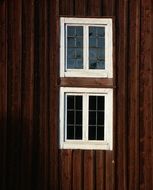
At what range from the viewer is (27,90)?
38.5 ft

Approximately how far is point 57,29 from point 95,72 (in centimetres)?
110

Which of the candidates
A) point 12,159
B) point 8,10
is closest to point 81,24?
point 8,10

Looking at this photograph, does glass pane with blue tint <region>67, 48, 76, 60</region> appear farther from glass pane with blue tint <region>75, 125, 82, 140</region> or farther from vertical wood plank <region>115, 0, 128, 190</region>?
glass pane with blue tint <region>75, 125, 82, 140</region>

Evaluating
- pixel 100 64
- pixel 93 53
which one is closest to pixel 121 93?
pixel 100 64

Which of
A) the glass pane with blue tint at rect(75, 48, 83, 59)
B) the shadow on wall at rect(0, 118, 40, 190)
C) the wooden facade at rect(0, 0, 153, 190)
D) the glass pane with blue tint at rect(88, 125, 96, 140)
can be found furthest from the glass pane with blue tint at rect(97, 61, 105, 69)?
the shadow on wall at rect(0, 118, 40, 190)

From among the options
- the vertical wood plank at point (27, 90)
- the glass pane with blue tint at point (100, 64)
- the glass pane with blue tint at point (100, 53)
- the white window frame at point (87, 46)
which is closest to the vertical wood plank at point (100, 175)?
the vertical wood plank at point (27, 90)

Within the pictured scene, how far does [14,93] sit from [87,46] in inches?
65.9

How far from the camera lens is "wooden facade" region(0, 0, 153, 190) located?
11656mm

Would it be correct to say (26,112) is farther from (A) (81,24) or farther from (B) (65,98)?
(A) (81,24)

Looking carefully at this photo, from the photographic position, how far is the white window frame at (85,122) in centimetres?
1176

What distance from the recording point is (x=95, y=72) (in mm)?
11930

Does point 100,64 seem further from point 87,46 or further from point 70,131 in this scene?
point 70,131

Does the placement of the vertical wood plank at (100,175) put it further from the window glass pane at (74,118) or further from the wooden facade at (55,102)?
the window glass pane at (74,118)

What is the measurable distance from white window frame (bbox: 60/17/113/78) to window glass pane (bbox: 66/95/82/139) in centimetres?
50
